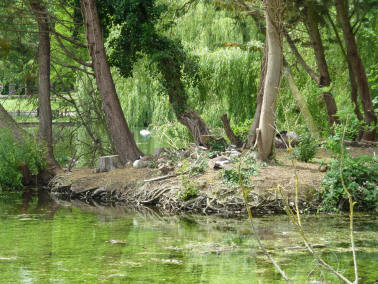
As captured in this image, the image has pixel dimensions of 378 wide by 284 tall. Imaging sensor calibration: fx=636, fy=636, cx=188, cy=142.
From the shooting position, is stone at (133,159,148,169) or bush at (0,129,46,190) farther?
bush at (0,129,46,190)

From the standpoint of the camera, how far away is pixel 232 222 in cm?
932

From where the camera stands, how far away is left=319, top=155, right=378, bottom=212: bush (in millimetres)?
9586

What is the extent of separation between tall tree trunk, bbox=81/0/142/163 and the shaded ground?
0.76 m

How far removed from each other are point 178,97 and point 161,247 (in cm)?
728

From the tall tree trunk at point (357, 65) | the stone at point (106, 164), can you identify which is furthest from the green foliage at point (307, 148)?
the stone at point (106, 164)

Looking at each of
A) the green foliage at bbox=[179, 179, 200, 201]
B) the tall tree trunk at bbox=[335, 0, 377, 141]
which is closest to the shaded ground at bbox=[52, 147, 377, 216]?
the green foliage at bbox=[179, 179, 200, 201]

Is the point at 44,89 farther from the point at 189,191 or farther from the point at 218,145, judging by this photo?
the point at 189,191

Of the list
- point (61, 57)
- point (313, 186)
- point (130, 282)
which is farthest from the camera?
point (61, 57)

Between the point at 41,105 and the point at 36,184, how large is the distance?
1742 millimetres

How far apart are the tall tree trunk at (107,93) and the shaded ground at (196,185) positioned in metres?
0.76

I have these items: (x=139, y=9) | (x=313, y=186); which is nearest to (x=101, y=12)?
(x=139, y=9)

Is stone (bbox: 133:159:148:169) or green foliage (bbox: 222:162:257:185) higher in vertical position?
stone (bbox: 133:159:148:169)

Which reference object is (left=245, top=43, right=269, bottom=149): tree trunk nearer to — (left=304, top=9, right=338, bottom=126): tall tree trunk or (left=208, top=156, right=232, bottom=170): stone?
(left=208, top=156, right=232, bottom=170): stone

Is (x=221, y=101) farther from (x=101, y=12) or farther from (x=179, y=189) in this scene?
(x=179, y=189)
